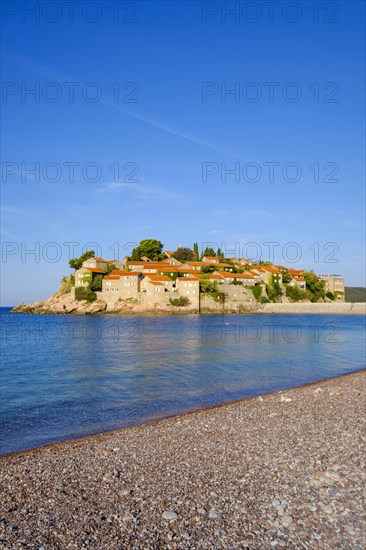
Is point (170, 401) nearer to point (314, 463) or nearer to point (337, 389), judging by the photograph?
point (337, 389)

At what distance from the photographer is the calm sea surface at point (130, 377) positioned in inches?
516

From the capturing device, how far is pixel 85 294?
315ft

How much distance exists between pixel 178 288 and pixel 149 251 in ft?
86.8

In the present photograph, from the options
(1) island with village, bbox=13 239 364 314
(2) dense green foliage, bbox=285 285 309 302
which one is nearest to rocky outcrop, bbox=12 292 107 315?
(1) island with village, bbox=13 239 364 314

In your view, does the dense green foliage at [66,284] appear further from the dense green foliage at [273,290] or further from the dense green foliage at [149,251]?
the dense green foliage at [273,290]

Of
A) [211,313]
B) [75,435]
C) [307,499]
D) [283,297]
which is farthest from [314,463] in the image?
[283,297]

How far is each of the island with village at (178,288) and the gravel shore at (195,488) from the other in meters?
80.7

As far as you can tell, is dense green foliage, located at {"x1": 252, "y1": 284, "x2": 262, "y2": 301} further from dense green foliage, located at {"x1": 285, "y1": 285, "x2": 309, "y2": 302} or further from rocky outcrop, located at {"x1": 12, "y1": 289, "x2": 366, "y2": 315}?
dense green foliage, located at {"x1": 285, "y1": 285, "x2": 309, "y2": 302}

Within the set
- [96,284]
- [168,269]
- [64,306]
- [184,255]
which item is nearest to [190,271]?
[168,269]

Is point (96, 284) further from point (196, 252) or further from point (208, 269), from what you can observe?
point (196, 252)

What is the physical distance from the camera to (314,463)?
8.23m

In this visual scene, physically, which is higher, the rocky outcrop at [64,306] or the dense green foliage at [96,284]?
the dense green foliage at [96,284]

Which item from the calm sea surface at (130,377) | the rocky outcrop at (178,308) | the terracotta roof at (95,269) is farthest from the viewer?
the terracotta roof at (95,269)

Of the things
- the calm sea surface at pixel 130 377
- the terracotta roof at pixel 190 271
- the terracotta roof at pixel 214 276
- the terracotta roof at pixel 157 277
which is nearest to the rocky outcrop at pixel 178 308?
the terracotta roof at pixel 214 276
